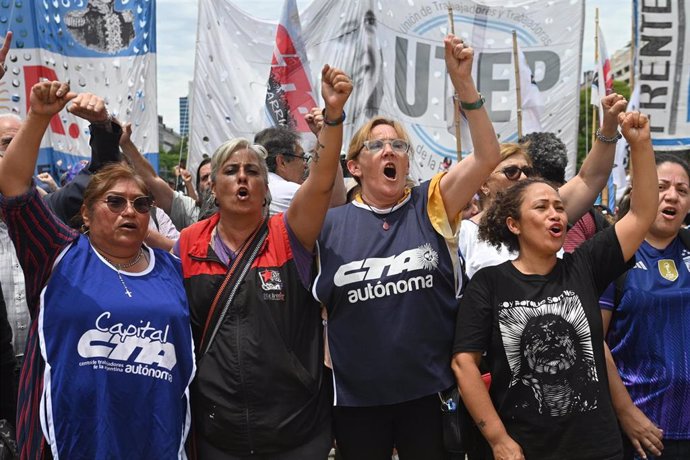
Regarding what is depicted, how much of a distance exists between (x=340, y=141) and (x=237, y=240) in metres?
0.62

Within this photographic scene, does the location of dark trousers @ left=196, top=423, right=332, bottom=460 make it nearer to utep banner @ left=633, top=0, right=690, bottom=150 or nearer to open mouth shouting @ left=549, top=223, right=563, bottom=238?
open mouth shouting @ left=549, top=223, right=563, bottom=238

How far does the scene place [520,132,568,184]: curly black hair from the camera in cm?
412

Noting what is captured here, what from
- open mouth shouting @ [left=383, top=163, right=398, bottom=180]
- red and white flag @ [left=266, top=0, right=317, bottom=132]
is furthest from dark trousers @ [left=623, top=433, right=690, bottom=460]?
red and white flag @ [left=266, top=0, right=317, bottom=132]

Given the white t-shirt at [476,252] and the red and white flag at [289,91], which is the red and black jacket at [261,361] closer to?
the white t-shirt at [476,252]

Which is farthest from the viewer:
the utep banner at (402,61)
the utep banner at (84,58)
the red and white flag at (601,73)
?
the red and white flag at (601,73)

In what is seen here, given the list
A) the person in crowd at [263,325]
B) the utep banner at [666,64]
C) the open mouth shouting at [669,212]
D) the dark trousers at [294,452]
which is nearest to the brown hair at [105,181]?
the person in crowd at [263,325]

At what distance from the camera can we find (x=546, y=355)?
2.89 m

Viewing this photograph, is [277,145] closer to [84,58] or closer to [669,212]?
[669,212]

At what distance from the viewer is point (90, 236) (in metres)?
3.01

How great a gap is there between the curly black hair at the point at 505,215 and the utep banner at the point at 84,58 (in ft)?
15.6

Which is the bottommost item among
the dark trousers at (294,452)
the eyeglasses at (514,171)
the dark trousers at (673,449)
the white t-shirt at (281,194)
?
the dark trousers at (673,449)

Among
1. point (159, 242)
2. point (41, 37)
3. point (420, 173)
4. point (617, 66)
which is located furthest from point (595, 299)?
point (617, 66)

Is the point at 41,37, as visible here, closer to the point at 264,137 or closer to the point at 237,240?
the point at 264,137

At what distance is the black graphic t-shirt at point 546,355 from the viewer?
112 inches
